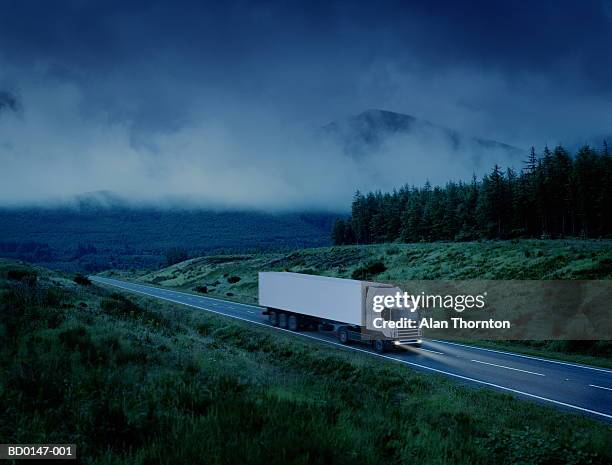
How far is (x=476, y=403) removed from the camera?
14555 mm

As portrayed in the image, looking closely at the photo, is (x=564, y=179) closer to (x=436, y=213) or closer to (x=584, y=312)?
(x=436, y=213)

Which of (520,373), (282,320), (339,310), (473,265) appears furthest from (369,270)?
(520,373)

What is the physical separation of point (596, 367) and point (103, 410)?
24.2m

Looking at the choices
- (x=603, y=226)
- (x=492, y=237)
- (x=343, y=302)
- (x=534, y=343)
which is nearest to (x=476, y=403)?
(x=343, y=302)

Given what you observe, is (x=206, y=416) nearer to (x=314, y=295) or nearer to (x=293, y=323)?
(x=314, y=295)

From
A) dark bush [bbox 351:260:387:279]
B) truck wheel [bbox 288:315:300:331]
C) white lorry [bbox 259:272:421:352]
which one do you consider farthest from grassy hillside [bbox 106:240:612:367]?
truck wheel [bbox 288:315:300:331]

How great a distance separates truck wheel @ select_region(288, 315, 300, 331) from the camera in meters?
34.1

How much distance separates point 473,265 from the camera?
46.8 m

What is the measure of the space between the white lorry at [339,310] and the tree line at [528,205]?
1983 inches

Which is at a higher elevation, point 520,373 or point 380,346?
point 520,373

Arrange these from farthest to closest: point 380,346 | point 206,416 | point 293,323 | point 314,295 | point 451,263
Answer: point 451,263 → point 293,323 → point 314,295 → point 380,346 → point 206,416

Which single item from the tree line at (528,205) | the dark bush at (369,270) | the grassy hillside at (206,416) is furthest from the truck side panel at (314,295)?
the tree line at (528,205)

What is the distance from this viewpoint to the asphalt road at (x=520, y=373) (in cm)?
1744

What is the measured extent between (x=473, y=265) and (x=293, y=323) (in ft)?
71.9
